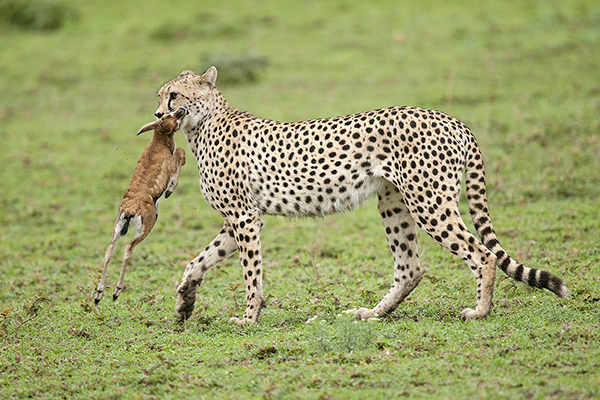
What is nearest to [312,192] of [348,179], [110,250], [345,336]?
[348,179]

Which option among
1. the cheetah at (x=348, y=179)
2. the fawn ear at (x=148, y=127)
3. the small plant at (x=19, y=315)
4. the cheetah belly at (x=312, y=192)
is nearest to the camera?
the cheetah at (x=348, y=179)

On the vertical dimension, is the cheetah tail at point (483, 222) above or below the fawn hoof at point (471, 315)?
above

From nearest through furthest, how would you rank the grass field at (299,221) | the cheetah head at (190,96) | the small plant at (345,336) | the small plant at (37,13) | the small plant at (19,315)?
the grass field at (299,221), the small plant at (345,336), the small plant at (19,315), the cheetah head at (190,96), the small plant at (37,13)

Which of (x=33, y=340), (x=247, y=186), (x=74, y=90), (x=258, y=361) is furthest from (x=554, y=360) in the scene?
(x=74, y=90)

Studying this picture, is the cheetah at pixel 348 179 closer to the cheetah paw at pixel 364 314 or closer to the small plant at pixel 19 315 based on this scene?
the cheetah paw at pixel 364 314

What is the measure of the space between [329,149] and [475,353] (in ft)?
6.64

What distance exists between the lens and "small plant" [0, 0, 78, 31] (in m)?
19.3

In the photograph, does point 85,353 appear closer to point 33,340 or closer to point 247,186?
point 33,340

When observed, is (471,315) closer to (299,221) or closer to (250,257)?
(250,257)

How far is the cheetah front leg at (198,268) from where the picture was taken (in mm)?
6059

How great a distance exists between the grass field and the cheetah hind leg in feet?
0.71

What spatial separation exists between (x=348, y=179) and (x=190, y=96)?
1679 mm

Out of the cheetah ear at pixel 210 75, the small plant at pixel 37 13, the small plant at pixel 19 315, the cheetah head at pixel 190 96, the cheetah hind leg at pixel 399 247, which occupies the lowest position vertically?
the small plant at pixel 19 315

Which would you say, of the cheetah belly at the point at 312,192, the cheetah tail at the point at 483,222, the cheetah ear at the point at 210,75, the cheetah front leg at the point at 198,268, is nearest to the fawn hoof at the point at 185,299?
the cheetah front leg at the point at 198,268
